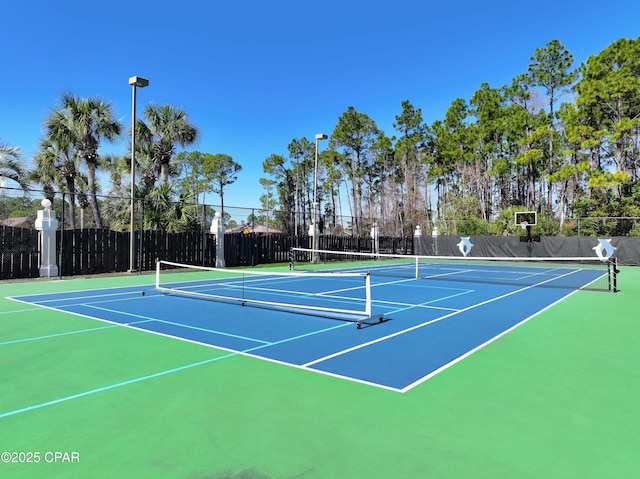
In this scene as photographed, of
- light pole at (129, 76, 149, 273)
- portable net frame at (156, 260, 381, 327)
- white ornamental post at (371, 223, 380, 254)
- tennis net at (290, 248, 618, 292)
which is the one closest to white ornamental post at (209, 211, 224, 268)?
tennis net at (290, 248, 618, 292)

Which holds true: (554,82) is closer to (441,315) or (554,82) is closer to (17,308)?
(441,315)

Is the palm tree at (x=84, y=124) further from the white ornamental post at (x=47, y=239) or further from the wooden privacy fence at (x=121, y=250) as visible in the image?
the white ornamental post at (x=47, y=239)

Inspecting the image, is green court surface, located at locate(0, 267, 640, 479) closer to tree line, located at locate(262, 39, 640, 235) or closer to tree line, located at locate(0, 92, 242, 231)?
tree line, located at locate(0, 92, 242, 231)

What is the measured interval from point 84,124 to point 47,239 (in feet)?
32.9

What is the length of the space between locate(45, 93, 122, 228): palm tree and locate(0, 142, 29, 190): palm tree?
9.67ft

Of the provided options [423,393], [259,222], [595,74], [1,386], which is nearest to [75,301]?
[1,386]

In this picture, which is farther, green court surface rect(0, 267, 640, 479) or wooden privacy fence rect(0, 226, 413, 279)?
wooden privacy fence rect(0, 226, 413, 279)

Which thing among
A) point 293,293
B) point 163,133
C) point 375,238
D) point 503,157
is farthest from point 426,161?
point 293,293

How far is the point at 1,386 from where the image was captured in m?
4.45

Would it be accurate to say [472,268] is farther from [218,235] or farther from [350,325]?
[350,325]

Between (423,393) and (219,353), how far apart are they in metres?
2.87

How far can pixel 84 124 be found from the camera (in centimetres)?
2311

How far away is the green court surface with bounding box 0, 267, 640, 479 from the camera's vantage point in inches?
115

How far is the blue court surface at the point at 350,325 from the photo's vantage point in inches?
212
